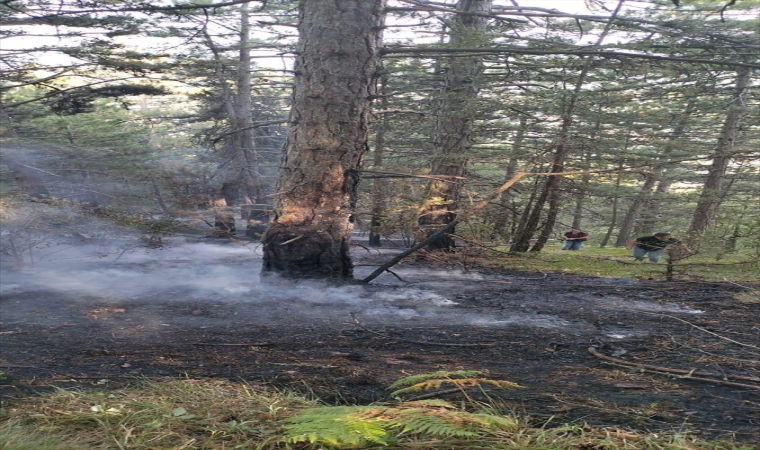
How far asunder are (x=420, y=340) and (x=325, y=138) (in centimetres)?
312

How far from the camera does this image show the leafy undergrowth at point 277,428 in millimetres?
1864

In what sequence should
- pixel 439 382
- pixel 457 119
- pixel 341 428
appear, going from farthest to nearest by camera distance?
1. pixel 457 119
2. pixel 439 382
3. pixel 341 428

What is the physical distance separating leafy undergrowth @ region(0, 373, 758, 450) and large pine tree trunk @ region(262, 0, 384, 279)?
3893 mm

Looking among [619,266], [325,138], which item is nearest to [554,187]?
[619,266]

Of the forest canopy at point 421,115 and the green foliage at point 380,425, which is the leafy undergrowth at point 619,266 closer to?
the forest canopy at point 421,115

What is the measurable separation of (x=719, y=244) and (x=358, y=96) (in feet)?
15.5

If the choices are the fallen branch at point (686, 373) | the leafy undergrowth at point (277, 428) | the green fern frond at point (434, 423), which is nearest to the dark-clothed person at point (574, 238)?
the fallen branch at point (686, 373)

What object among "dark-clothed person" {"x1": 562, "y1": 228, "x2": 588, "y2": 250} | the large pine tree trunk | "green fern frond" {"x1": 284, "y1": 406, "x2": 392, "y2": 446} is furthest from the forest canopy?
"green fern frond" {"x1": 284, "y1": 406, "x2": 392, "y2": 446}

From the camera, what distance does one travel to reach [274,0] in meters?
13.8

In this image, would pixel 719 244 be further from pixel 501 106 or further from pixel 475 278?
pixel 501 106

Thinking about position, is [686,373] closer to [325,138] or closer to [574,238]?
[325,138]

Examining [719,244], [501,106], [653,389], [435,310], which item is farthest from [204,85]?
[653,389]

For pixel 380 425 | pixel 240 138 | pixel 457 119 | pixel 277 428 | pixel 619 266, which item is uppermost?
pixel 457 119

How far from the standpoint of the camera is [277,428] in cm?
208
